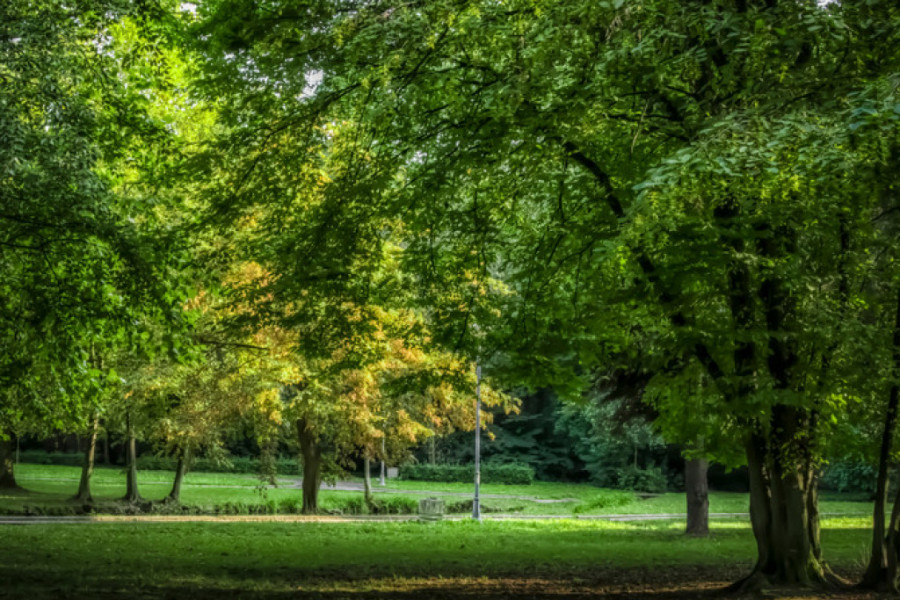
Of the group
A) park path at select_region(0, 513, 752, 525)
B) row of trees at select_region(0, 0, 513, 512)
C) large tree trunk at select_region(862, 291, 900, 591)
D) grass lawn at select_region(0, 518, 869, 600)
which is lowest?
park path at select_region(0, 513, 752, 525)

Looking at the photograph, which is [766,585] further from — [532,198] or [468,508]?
[468,508]

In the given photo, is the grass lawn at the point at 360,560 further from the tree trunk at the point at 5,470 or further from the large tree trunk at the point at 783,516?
the tree trunk at the point at 5,470

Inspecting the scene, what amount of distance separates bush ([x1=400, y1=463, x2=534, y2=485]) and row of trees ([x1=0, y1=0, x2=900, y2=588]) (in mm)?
41967

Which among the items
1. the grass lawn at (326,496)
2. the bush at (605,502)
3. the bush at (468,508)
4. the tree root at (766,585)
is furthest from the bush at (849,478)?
the tree root at (766,585)

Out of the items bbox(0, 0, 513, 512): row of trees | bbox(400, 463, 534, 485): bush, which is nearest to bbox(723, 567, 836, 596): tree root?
bbox(0, 0, 513, 512): row of trees

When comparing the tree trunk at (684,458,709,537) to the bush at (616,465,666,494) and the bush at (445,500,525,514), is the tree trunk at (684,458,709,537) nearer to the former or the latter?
the bush at (445,500,525,514)

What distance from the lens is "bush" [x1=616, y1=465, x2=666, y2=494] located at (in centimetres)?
5144

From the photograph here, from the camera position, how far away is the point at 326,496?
35531 millimetres

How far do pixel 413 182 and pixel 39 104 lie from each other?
5.08 metres

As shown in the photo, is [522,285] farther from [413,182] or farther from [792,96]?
[792,96]

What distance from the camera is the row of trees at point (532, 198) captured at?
859 centimetres

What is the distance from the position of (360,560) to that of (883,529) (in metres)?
7.90

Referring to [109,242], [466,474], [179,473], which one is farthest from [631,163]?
[466,474]

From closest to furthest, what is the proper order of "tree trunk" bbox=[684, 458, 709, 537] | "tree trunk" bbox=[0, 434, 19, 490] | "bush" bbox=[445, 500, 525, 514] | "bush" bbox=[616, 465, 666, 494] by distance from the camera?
"tree trunk" bbox=[684, 458, 709, 537]
"bush" bbox=[445, 500, 525, 514]
"tree trunk" bbox=[0, 434, 19, 490]
"bush" bbox=[616, 465, 666, 494]
